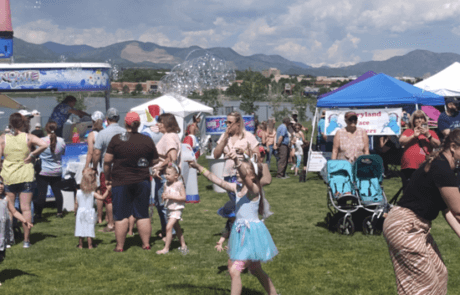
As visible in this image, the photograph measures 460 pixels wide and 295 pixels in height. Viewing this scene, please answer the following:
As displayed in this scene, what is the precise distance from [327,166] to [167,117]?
256 centimetres

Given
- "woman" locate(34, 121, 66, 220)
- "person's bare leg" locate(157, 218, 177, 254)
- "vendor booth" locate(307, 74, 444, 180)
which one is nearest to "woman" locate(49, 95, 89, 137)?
"woman" locate(34, 121, 66, 220)

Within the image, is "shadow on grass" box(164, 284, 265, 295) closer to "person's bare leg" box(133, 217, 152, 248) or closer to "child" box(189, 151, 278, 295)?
"child" box(189, 151, 278, 295)

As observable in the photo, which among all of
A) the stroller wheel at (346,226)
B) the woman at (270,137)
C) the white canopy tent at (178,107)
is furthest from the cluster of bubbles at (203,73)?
the white canopy tent at (178,107)

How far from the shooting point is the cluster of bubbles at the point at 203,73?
9.15 m

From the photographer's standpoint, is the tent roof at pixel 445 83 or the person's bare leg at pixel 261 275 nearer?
the person's bare leg at pixel 261 275

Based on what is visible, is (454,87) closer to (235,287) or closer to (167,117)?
(167,117)

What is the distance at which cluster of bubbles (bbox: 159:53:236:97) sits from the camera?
9148 millimetres

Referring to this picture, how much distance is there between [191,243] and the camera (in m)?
6.78

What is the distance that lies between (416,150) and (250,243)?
4.04 meters

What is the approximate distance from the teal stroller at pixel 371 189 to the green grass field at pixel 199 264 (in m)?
0.26

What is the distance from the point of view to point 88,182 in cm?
659

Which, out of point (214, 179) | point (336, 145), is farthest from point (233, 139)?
point (336, 145)

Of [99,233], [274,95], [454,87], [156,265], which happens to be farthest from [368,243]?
[274,95]

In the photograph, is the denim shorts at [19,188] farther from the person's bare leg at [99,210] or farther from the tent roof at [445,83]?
the tent roof at [445,83]
